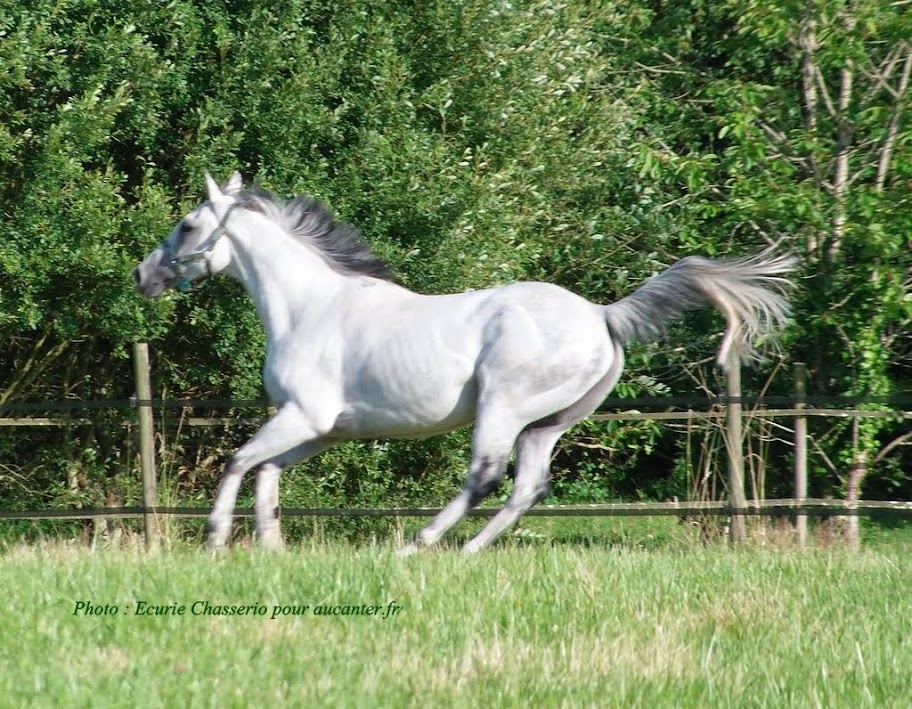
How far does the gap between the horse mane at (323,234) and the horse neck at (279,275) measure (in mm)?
62

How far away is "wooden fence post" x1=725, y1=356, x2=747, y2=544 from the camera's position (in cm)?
825

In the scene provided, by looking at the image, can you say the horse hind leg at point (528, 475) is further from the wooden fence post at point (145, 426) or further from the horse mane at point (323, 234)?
the wooden fence post at point (145, 426)

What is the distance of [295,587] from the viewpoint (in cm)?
463

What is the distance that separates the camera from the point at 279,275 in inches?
274

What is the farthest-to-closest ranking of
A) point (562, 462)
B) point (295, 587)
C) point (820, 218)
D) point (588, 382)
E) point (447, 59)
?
point (562, 462), point (447, 59), point (820, 218), point (588, 382), point (295, 587)

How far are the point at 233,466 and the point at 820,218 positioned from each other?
495cm

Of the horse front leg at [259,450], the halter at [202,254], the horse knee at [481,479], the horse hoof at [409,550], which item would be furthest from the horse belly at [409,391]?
the halter at [202,254]

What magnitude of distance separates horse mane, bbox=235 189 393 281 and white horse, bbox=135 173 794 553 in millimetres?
118

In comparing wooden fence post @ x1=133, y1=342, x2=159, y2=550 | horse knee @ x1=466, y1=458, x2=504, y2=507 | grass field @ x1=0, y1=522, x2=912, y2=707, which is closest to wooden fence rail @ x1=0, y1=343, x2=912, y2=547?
wooden fence post @ x1=133, y1=342, x2=159, y2=550

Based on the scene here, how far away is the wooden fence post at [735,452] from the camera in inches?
325

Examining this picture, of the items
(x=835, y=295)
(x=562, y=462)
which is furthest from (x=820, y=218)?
(x=562, y=462)

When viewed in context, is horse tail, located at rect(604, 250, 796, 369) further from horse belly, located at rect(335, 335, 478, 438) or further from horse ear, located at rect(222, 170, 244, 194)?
horse ear, located at rect(222, 170, 244, 194)

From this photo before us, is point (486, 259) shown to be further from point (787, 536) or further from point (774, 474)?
point (774, 474)

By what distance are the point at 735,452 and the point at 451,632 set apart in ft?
15.3
